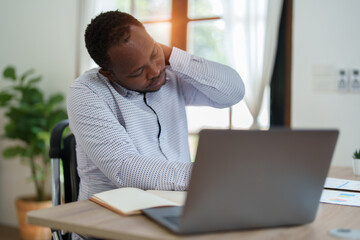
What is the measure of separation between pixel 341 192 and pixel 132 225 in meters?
0.72

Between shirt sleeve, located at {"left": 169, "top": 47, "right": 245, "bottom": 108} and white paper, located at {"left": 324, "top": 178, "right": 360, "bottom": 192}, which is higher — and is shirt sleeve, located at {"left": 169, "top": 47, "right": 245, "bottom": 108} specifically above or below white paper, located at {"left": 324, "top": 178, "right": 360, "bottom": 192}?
above

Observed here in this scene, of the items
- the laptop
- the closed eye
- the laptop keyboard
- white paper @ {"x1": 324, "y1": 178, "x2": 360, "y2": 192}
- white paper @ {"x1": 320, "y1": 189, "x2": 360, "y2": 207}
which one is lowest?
white paper @ {"x1": 324, "y1": 178, "x2": 360, "y2": 192}

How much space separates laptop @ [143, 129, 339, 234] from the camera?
0.71 metres

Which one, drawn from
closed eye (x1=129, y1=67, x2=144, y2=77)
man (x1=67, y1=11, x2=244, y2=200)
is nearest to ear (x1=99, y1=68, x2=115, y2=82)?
man (x1=67, y1=11, x2=244, y2=200)

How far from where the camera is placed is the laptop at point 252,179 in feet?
2.32

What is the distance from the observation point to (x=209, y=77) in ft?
5.13

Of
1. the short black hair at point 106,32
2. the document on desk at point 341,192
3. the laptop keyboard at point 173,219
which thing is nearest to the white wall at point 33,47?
the short black hair at point 106,32

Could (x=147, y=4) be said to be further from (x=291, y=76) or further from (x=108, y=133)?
(x=108, y=133)

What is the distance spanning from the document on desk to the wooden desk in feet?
0.38

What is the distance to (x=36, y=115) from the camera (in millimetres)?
3676

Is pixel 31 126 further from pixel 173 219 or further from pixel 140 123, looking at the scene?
pixel 173 219

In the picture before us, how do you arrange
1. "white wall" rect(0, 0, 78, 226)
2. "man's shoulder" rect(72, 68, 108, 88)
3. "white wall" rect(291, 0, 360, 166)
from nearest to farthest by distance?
"man's shoulder" rect(72, 68, 108, 88)
"white wall" rect(291, 0, 360, 166)
"white wall" rect(0, 0, 78, 226)

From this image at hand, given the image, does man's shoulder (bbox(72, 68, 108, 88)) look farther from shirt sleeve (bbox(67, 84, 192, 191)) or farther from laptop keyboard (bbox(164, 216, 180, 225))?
laptop keyboard (bbox(164, 216, 180, 225))

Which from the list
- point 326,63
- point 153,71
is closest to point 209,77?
point 153,71
